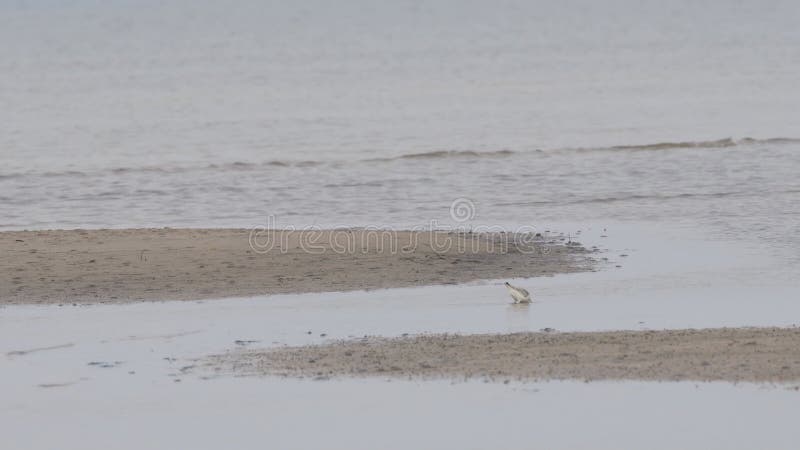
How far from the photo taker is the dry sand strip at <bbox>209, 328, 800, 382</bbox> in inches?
439

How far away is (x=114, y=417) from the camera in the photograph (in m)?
10.5

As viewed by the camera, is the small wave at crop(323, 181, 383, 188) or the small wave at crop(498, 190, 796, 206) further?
the small wave at crop(323, 181, 383, 188)

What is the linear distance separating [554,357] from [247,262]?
551 cm

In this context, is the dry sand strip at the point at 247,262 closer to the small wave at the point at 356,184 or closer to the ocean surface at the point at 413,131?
the ocean surface at the point at 413,131

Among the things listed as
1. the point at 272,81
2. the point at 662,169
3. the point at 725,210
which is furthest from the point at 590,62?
the point at 725,210

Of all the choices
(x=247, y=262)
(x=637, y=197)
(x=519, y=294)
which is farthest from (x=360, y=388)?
(x=637, y=197)

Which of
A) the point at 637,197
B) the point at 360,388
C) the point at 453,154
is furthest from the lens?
the point at 453,154

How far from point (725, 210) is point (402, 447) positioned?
1180 cm

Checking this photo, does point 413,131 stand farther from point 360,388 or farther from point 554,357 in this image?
point 360,388

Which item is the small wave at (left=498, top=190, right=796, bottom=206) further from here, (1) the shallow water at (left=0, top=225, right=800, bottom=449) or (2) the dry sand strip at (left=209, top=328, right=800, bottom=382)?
(2) the dry sand strip at (left=209, top=328, right=800, bottom=382)

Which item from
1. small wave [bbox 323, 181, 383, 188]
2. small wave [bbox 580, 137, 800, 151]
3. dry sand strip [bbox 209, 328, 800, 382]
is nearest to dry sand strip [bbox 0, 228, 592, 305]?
dry sand strip [bbox 209, 328, 800, 382]

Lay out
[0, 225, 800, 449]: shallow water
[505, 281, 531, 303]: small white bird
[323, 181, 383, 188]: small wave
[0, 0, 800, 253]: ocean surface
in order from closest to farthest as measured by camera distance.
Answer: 1. [0, 225, 800, 449]: shallow water
2. [505, 281, 531, 303]: small white bird
3. [0, 0, 800, 253]: ocean surface
4. [323, 181, 383, 188]: small wave

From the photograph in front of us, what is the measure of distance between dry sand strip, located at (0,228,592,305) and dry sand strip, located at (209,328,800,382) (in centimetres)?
303

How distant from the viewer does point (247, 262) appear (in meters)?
16.3
